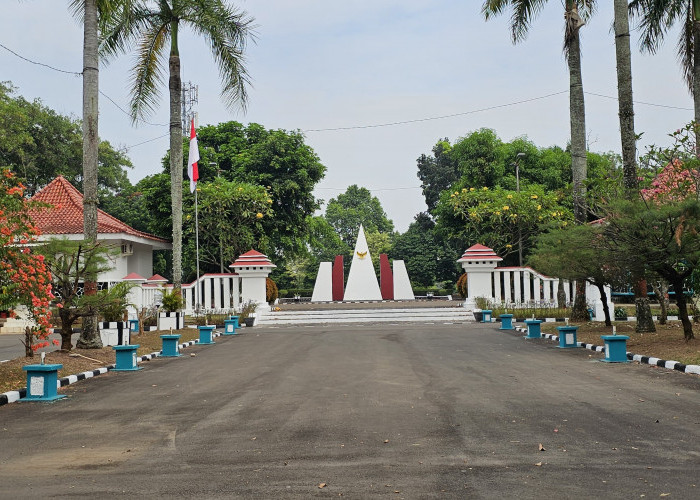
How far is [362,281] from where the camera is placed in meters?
44.5

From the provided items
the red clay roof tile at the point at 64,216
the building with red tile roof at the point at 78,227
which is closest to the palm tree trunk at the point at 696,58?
the building with red tile roof at the point at 78,227

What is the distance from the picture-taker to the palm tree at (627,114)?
53.8ft

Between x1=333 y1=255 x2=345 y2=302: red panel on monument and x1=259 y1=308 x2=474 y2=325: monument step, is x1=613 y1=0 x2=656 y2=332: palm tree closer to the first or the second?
x1=259 y1=308 x2=474 y2=325: monument step

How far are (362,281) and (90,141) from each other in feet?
98.8

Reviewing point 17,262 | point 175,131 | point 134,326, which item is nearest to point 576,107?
point 175,131

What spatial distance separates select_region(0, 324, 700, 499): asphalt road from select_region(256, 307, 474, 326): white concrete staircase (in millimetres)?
14057

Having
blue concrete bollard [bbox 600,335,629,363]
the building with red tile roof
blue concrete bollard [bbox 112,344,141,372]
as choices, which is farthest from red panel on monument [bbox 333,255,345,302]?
blue concrete bollard [bbox 600,335,629,363]

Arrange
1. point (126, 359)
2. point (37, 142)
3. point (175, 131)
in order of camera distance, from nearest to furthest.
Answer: point (126, 359) < point (175, 131) < point (37, 142)

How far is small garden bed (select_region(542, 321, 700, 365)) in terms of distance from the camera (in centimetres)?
1238

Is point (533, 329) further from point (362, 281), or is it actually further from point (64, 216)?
point (362, 281)

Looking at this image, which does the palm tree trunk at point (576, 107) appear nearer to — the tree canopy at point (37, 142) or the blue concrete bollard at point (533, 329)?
the blue concrete bollard at point (533, 329)

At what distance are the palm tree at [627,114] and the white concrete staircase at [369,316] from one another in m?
9.65

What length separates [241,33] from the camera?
22125mm

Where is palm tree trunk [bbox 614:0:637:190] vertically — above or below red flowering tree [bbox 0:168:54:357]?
above
